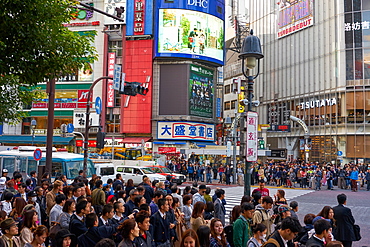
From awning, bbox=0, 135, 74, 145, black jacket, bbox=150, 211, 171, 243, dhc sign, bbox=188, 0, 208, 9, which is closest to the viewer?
black jacket, bbox=150, 211, 171, 243

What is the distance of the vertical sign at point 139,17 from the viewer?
168ft

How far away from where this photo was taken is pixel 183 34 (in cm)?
4928

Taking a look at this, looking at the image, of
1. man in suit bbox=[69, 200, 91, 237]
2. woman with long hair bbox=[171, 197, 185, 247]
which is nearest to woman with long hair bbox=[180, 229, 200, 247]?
woman with long hair bbox=[171, 197, 185, 247]

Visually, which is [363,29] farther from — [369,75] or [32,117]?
[32,117]

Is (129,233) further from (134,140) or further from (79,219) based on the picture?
(134,140)

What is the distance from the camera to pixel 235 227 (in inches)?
265

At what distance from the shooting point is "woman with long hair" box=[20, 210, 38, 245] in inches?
246

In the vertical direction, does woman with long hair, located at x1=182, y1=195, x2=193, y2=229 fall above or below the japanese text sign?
below

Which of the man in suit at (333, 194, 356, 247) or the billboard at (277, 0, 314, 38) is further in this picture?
the billboard at (277, 0, 314, 38)

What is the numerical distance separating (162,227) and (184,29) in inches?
1750

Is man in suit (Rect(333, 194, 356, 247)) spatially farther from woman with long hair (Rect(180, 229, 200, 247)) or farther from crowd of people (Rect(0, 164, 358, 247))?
woman with long hair (Rect(180, 229, 200, 247))

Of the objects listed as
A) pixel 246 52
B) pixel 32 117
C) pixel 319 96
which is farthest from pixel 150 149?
pixel 246 52

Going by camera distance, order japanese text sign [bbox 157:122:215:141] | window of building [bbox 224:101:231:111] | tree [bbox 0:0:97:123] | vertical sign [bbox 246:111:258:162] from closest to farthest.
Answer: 1. tree [bbox 0:0:97:123]
2. vertical sign [bbox 246:111:258:162]
3. japanese text sign [bbox 157:122:215:141]
4. window of building [bbox 224:101:231:111]

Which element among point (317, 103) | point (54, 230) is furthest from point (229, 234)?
point (317, 103)
